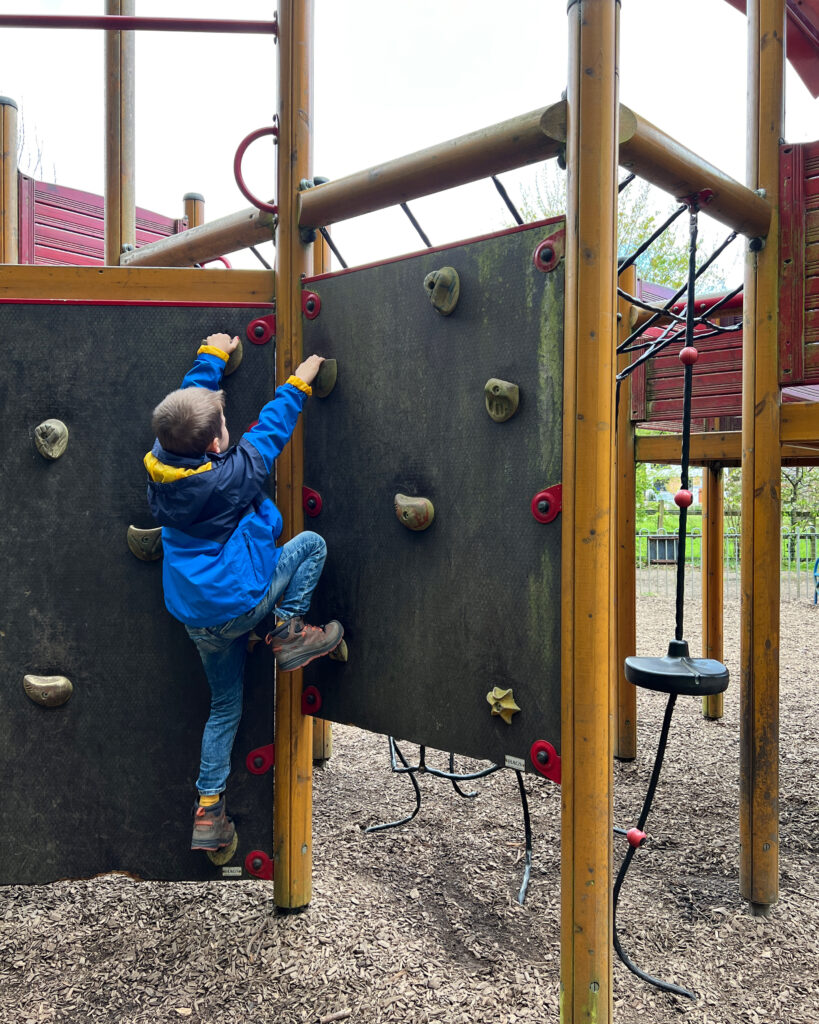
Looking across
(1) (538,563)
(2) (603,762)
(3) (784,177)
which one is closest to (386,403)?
(1) (538,563)

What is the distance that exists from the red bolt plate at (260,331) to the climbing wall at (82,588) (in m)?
0.11

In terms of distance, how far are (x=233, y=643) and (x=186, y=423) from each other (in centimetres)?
68

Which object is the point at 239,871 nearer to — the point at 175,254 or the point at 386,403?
the point at 386,403

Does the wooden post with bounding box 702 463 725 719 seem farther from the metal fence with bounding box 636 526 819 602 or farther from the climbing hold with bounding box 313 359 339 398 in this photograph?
the metal fence with bounding box 636 526 819 602

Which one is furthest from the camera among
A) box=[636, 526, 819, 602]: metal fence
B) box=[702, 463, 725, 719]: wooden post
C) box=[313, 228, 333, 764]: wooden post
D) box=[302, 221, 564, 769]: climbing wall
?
box=[636, 526, 819, 602]: metal fence

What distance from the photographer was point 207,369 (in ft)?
7.22

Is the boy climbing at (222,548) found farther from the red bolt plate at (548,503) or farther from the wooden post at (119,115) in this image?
the wooden post at (119,115)

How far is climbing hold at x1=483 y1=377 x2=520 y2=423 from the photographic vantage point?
1.82 m

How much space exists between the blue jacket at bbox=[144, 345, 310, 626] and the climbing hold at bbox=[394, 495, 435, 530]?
14.5 inches

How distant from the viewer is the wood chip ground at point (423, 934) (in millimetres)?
2109

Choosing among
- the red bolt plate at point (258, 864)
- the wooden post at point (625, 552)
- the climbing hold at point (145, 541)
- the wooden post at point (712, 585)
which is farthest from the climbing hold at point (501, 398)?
the wooden post at point (712, 585)

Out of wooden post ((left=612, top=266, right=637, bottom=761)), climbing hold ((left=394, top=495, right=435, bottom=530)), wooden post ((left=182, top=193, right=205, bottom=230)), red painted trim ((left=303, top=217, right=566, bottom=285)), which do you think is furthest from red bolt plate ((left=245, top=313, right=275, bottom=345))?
wooden post ((left=182, top=193, right=205, bottom=230))

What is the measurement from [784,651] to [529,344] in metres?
7.22

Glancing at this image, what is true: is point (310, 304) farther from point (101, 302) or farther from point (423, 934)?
Answer: point (423, 934)
